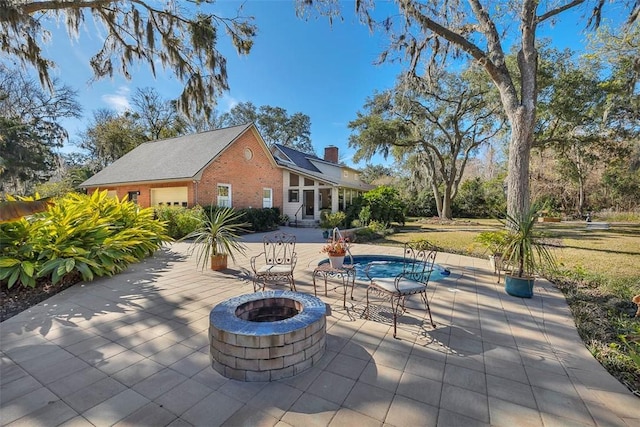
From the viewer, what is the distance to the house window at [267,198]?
668 inches

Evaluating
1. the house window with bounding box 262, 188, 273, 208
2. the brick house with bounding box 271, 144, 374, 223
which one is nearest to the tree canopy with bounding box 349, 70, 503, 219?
the brick house with bounding box 271, 144, 374, 223

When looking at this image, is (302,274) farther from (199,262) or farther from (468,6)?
(468,6)

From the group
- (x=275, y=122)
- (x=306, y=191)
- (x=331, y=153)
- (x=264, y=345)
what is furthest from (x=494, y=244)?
(x=275, y=122)

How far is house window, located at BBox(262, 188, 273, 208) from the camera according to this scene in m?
17.0

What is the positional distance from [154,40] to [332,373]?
8.77 metres

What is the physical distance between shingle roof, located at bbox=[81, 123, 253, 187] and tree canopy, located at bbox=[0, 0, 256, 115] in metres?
5.45

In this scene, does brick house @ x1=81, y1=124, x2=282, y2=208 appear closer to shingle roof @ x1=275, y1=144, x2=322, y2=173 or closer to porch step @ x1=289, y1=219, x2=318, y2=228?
porch step @ x1=289, y1=219, x2=318, y2=228

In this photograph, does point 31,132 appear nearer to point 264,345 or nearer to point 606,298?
point 264,345

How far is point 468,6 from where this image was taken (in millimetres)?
8898

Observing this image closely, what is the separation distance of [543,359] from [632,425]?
863 millimetres

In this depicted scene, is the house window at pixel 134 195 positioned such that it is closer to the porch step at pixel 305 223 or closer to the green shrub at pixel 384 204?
the porch step at pixel 305 223

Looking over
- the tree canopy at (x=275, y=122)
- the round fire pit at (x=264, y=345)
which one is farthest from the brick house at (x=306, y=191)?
the tree canopy at (x=275, y=122)

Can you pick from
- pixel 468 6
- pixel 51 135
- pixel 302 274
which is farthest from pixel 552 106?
pixel 51 135

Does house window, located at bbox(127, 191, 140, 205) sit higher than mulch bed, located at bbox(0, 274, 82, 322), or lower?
higher
